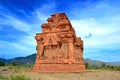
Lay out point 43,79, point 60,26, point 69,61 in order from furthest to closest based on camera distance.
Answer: point 60,26 < point 69,61 < point 43,79

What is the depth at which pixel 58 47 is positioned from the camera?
28.2 m

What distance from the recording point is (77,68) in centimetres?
2684

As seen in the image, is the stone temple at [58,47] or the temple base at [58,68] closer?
the temple base at [58,68]

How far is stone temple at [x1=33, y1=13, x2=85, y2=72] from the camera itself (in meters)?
26.9

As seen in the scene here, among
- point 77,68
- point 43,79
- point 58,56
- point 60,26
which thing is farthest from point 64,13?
point 43,79

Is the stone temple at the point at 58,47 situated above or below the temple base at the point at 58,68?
above

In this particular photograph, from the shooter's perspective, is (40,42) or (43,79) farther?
(40,42)

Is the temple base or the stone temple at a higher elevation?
the stone temple

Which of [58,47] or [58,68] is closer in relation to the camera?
[58,68]

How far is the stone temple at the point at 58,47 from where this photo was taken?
26938 mm

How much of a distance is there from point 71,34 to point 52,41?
319cm

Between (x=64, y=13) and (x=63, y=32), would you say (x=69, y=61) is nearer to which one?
(x=63, y=32)

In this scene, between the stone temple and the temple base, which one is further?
the stone temple

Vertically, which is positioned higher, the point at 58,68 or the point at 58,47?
the point at 58,47
